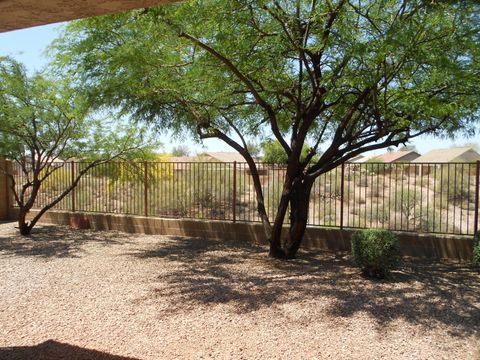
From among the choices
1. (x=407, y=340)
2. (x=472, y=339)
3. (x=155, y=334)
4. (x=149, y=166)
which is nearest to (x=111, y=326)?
(x=155, y=334)

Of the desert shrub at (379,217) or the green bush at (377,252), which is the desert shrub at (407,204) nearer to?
the desert shrub at (379,217)

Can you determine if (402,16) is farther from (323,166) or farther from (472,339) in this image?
(472,339)

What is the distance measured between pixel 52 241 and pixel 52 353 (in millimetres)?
8361

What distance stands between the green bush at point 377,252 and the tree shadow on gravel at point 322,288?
9.5 inches

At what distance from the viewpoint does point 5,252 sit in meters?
10.7

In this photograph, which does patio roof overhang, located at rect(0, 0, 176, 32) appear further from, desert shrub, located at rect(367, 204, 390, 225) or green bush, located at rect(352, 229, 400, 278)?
desert shrub, located at rect(367, 204, 390, 225)

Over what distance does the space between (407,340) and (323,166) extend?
198 inches

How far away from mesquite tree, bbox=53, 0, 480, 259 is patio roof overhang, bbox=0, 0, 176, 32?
12.1 ft

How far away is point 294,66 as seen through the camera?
32.7 feet

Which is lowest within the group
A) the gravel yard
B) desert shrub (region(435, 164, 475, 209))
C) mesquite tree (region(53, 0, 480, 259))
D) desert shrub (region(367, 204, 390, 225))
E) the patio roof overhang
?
the gravel yard

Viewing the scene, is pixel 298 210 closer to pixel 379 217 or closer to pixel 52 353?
pixel 379 217

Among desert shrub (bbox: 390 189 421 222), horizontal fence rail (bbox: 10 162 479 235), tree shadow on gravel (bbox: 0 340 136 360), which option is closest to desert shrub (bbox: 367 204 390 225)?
horizontal fence rail (bbox: 10 162 479 235)

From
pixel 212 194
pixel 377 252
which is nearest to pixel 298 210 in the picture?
pixel 377 252

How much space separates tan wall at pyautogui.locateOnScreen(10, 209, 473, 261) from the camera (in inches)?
402
